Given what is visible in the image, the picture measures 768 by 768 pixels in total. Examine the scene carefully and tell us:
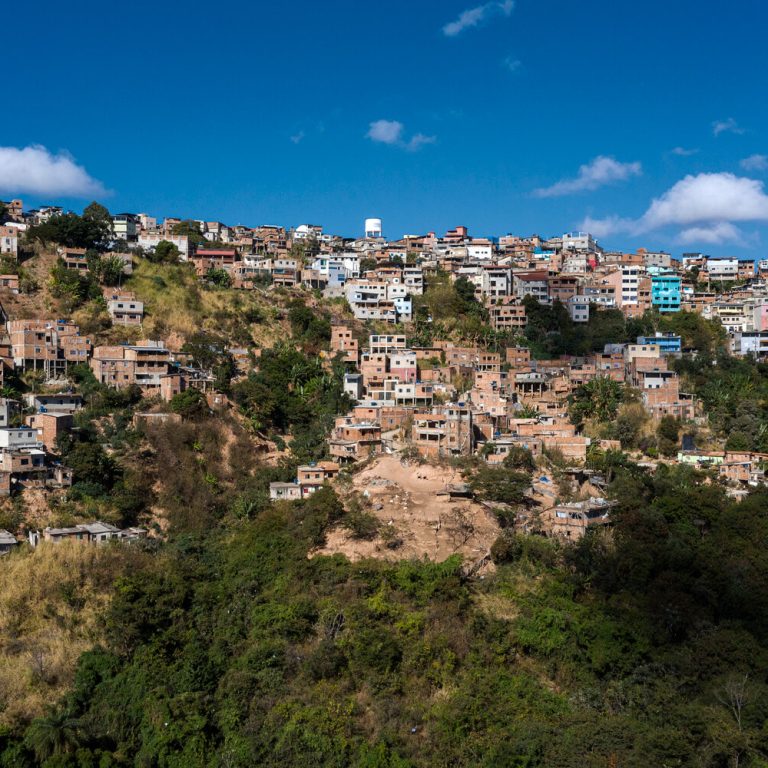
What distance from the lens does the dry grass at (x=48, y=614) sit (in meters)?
18.2

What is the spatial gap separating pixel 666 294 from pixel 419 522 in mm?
25602

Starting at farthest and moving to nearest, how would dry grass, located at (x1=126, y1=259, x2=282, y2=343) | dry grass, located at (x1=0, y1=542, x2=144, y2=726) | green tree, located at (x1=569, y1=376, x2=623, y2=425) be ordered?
1. dry grass, located at (x1=126, y1=259, x2=282, y2=343)
2. green tree, located at (x1=569, y1=376, x2=623, y2=425)
3. dry grass, located at (x1=0, y1=542, x2=144, y2=726)

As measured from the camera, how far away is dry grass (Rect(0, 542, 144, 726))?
1825cm

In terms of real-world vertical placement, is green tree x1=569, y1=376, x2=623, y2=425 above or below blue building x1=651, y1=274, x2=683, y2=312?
below

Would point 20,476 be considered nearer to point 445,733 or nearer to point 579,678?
point 445,733

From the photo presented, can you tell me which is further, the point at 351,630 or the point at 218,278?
the point at 218,278

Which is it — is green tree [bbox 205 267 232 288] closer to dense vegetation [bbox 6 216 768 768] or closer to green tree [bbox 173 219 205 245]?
green tree [bbox 173 219 205 245]

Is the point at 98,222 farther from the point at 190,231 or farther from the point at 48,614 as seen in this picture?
the point at 48,614

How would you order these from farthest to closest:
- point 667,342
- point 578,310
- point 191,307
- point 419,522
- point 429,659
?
point 578,310 < point 667,342 < point 191,307 < point 419,522 < point 429,659

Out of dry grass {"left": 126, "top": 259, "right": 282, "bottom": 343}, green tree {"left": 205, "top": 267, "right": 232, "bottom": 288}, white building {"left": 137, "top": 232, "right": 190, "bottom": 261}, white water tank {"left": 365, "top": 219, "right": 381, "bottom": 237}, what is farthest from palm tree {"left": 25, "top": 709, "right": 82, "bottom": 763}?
white water tank {"left": 365, "top": 219, "right": 381, "bottom": 237}

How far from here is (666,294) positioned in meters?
43.8

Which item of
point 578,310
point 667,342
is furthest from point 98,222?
point 667,342

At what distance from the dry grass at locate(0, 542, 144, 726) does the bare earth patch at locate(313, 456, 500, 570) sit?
562cm

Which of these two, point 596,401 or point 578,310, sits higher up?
point 578,310
